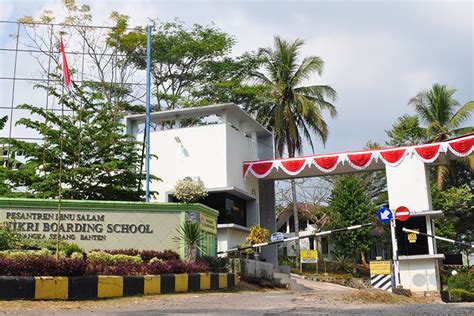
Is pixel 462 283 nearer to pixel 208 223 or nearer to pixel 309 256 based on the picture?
pixel 309 256

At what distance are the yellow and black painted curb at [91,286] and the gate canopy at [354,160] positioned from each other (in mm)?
9478

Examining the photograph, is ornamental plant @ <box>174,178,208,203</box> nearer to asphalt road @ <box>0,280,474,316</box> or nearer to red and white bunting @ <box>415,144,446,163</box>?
asphalt road @ <box>0,280,474,316</box>

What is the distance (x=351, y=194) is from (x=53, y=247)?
24231mm

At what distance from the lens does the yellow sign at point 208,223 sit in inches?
558

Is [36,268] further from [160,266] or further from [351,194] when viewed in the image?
[351,194]

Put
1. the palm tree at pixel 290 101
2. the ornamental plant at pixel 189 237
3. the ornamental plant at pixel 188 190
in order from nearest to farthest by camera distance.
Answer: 1. the ornamental plant at pixel 189 237
2. the ornamental plant at pixel 188 190
3. the palm tree at pixel 290 101

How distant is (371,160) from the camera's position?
19.8m

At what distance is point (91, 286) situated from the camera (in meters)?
9.53

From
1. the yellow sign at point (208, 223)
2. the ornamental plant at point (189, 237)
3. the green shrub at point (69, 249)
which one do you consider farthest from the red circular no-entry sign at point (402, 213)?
the green shrub at point (69, 249)

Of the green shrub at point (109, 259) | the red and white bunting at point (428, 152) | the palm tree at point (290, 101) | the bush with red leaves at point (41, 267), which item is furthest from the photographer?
the palm tree at point (290, 101)

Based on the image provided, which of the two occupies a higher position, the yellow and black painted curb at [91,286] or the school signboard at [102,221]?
the school signboard at [102,221]

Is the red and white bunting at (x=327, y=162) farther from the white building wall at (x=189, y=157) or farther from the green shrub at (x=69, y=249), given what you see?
the green shrub at (x=69, y=249)

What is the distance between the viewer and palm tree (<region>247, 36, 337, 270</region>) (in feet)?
97.6

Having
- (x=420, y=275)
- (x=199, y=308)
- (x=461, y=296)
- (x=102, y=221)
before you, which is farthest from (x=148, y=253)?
(x=461, y=296)
